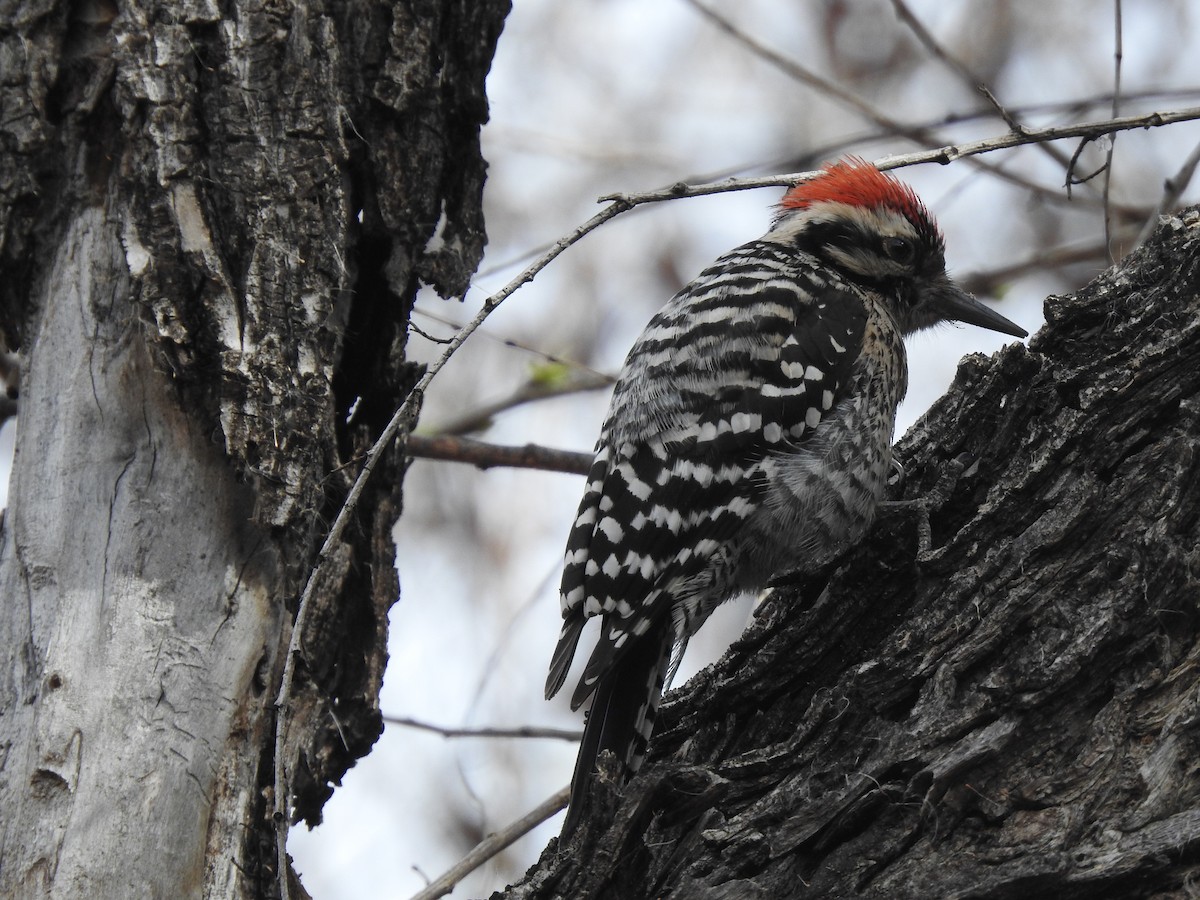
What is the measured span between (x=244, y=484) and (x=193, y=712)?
1.64ft

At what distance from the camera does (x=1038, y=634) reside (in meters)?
2.25

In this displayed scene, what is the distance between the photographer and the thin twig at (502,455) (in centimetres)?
366

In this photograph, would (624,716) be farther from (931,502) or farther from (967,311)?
(967,311)

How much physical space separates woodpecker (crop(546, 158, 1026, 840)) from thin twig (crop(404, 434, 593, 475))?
22 centimetres

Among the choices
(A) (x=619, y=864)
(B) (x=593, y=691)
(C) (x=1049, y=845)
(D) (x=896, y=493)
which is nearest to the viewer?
(C) (x=1049, y=845)

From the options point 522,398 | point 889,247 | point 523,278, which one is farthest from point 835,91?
point 523,278

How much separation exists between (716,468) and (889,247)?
1.22m

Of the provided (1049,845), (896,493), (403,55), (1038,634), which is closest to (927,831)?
(1049,845)

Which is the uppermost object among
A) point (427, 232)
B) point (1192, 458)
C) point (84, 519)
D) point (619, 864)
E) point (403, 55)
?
point (403, 55)

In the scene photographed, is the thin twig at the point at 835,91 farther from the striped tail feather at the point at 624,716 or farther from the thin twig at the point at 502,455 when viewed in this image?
A: the striped tail feather at the point at 624,716

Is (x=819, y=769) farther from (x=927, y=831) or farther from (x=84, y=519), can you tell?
(x=84, y=519)

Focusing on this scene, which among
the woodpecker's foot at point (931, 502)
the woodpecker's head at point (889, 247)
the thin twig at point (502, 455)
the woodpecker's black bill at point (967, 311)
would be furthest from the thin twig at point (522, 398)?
the woodpecker's foot at point (931, 502)

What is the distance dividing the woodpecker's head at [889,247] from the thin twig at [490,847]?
6.33 feet

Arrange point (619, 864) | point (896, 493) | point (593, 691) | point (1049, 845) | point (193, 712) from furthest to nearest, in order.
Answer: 1. point (896, 493)
2. point (593, 691)
3. point (193, 712)
4. point (619, 864)
5. point (1049, 845)
